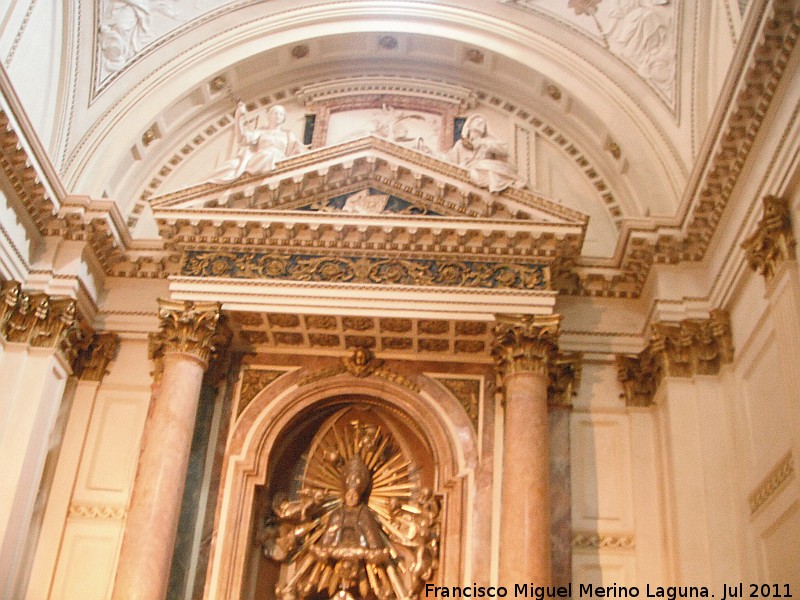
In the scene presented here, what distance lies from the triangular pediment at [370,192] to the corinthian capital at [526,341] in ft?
4.14

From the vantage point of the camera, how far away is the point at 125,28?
14695mm

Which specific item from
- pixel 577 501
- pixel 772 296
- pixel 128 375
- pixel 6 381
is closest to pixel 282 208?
pixel 128 375

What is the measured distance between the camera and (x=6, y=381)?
12070mm

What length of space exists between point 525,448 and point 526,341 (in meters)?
1.32

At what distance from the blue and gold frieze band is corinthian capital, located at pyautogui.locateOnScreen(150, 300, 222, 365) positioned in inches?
19.2

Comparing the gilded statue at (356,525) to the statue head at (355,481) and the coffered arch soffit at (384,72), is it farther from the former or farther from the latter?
the coffered arch soffit at (384,72)

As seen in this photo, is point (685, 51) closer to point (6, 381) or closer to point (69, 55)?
point (69, 55)

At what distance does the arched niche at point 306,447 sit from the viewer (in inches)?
472

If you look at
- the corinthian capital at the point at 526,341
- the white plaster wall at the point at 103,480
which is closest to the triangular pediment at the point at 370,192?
the corinthian capital at the point at 526,341

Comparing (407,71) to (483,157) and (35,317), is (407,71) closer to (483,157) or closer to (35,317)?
(483,157)

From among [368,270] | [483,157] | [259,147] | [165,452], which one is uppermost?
[483,157]

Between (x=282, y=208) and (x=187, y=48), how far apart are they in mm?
3808

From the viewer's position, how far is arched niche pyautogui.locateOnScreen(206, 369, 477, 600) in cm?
1199

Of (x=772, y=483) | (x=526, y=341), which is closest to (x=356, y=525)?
(x=526, y=341)
